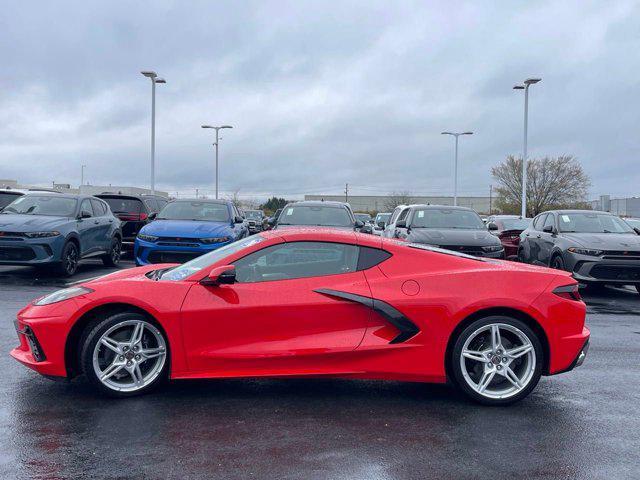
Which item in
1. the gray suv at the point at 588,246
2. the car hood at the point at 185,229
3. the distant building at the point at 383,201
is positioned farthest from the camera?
the distant building at the point at 383,201

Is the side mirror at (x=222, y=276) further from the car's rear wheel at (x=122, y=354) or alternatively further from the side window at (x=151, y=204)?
the side window at (x=151, y=204)

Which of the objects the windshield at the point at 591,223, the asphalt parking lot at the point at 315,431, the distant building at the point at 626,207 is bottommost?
the asphalt parking lot at the point at 315,431

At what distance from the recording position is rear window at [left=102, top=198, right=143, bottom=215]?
55.8 feet

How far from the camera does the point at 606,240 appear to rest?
11.3m

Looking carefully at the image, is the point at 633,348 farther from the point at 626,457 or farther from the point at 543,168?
the point at 543,168

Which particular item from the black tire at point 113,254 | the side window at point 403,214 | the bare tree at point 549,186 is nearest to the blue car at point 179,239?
the black tire at point 113,254

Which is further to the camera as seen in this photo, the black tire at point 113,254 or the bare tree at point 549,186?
the bare tree at point 549,186

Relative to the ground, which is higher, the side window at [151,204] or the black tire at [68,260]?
the side window at [151,204]

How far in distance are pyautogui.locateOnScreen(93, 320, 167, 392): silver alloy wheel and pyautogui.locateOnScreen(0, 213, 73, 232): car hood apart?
753cm

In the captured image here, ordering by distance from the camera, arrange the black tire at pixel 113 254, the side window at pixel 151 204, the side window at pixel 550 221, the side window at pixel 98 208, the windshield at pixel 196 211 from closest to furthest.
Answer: the side window at pixel 550 221 < the side window at pixel 98 208 < the windshield at pixel 196 211 < the black tire at pixel 113 254 < the side window at pixel 151 204

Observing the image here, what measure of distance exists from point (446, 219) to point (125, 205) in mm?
8703

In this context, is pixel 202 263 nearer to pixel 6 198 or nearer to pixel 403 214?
pixel 403 214

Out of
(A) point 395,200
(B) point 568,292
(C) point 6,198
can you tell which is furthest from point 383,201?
(B) point 568,292

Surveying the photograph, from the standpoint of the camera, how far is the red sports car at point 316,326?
4.73 metres
